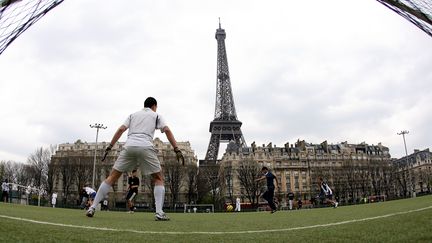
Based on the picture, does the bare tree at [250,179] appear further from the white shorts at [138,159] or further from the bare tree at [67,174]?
the white shorts at [138,159]

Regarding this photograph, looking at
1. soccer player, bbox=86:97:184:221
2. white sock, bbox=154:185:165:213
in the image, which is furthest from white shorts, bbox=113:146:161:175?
white sock, bbox=154:185:165:213

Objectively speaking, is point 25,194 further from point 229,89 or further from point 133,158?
point 229,89

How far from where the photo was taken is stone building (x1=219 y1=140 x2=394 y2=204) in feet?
287

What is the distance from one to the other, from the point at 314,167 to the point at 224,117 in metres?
32.7

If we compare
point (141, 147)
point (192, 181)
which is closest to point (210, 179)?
point (192, 181)

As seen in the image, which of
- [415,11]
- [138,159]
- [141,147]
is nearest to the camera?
[415,11]

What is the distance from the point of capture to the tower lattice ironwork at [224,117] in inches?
4104

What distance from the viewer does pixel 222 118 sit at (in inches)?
4186

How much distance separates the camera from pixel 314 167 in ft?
366

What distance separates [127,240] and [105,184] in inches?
167

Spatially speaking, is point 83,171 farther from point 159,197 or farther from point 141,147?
point 141,147

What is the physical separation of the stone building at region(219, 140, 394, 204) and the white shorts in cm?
7771

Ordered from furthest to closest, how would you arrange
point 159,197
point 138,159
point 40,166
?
point 40,166 → point 159,197 → point 138,159

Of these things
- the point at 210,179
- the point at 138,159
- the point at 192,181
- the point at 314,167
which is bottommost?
the point at 138,159
